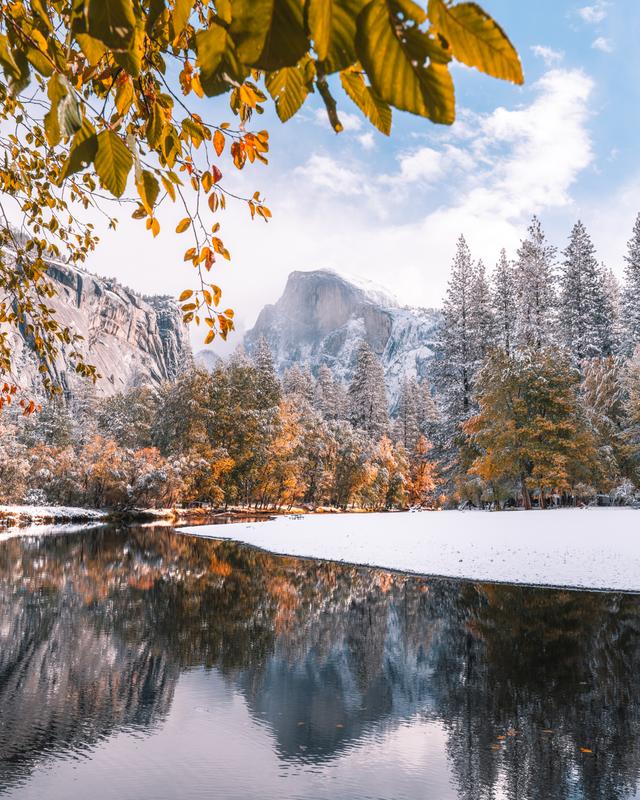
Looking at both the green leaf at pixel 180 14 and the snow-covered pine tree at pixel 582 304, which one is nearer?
the green leaf at pixel 180 14

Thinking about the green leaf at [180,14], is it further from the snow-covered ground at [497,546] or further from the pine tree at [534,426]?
the pine tree at [534,426]

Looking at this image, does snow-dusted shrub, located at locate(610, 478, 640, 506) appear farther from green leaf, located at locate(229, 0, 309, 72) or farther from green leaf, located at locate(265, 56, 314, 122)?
green leaf, located at locate(229, 0, 309, 72)

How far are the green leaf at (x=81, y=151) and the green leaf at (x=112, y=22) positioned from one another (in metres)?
0.25

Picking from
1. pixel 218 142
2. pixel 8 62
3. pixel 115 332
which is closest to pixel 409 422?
pixel 218 142

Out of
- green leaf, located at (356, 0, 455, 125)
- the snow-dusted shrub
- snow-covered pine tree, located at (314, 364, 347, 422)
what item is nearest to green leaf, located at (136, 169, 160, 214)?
green leaf, located at (356, 0, 455, 125)

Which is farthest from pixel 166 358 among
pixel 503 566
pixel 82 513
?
pixel 503 566

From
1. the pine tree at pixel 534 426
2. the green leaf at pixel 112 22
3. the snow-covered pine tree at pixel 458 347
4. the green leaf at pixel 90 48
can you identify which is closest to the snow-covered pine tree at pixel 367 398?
the snow-covered pine tree at pixel 458 347

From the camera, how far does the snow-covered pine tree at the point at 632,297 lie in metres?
34.8

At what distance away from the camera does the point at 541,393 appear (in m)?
27.9

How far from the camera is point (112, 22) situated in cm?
71

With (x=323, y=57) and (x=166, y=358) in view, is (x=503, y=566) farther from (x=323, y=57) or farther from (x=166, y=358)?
(x=166, y=358)

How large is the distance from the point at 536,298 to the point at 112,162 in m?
41.2

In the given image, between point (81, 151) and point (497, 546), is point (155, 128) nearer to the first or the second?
point (81, 151)

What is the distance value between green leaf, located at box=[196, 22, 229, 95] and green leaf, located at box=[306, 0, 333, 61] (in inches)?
8.1
